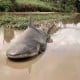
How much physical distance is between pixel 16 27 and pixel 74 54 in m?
5.53

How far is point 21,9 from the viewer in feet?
66.1

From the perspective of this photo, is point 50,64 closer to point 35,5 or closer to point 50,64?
point 50,64

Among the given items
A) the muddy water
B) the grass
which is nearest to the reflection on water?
the muddy water

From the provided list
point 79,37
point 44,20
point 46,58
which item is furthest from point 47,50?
point 44,20

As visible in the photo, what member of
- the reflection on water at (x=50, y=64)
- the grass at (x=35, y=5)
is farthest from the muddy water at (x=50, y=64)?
the grass at (x=35, y=5)

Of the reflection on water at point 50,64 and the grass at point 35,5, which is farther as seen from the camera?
the grass at point 35,5

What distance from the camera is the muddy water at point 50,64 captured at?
7.16 m

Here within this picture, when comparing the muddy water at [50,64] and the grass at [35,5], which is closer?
the muddy water at [50,64]

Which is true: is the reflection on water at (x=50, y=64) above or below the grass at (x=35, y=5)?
above

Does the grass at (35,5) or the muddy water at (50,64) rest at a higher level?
Result: the muddy water at (50,64)

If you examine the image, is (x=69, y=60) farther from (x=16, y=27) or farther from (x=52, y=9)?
(x=52, y=9)

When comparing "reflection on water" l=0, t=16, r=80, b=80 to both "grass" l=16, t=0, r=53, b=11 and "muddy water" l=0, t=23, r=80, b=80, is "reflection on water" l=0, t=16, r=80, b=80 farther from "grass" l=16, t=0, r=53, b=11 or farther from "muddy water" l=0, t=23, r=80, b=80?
"grass" l=16, t=0, r=53, b=11

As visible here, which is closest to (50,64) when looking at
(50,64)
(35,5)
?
(50,64)

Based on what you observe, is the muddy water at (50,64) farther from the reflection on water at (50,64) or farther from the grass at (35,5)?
the grass at (35,5)
